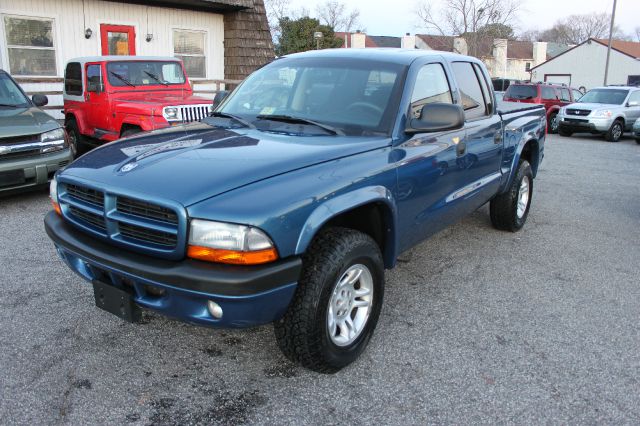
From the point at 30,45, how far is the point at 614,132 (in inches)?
626

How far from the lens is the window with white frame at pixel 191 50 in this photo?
Answer: 45.5 ft

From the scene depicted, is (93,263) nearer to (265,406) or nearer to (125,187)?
(125,187)

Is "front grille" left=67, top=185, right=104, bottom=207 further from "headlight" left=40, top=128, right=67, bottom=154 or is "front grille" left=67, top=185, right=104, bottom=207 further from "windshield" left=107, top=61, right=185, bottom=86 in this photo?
"windshield" left=107, top=61, right=185, bottom=86

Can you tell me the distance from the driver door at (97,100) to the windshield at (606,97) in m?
15.0

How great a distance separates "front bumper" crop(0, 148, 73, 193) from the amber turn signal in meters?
4.64

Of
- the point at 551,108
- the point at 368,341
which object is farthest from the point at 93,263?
the point at 551,108

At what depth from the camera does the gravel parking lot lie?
2.70 m

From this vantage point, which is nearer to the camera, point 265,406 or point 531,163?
point 265,406

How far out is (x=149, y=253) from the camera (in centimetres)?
259

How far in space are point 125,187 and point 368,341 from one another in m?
1.63

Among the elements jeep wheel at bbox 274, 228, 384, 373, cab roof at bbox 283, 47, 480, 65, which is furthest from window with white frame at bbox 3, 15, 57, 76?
jeep wheel at bbox 274, 228, 384, 373

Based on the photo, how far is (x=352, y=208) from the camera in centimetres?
287

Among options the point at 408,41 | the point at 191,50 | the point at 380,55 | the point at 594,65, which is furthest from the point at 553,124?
the point at 408,41

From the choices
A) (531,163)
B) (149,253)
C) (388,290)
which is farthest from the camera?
(531,163)
